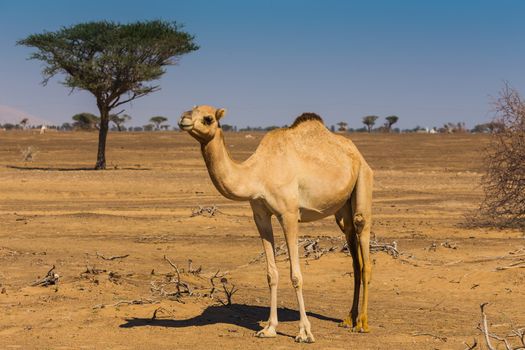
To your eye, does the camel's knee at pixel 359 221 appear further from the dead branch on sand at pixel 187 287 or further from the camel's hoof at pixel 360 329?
the dead branch on sand at pixel 187 287

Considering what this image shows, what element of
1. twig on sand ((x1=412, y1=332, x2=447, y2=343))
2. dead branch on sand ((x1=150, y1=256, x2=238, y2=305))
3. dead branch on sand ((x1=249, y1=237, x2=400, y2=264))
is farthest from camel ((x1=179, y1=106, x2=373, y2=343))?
dead branch on sand ((x1=249, y1=237, x2=400, y2=264))

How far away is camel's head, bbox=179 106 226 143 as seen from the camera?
8.08 m

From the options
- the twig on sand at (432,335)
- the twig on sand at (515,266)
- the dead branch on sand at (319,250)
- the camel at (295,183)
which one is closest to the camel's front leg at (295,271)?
the camel at (295,183)

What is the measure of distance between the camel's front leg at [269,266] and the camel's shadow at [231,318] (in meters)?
0.46

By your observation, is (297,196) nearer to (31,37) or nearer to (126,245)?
(126,245)

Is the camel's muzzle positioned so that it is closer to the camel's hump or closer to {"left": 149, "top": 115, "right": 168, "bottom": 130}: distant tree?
the camel's hump

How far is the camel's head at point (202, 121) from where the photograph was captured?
8078 millimetres

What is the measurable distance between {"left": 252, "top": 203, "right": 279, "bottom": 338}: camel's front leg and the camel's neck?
47 centimetres

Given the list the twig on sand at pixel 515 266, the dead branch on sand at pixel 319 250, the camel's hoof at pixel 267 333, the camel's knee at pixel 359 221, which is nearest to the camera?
the camel's hoof at pixel 267 333

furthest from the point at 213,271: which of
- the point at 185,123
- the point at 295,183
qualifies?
Result: the point at 185,123

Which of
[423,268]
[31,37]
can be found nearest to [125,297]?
[423,268]

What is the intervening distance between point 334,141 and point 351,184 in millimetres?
594

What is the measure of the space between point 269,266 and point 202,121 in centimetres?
189

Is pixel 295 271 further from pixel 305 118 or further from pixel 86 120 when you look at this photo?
pixel 86 120
